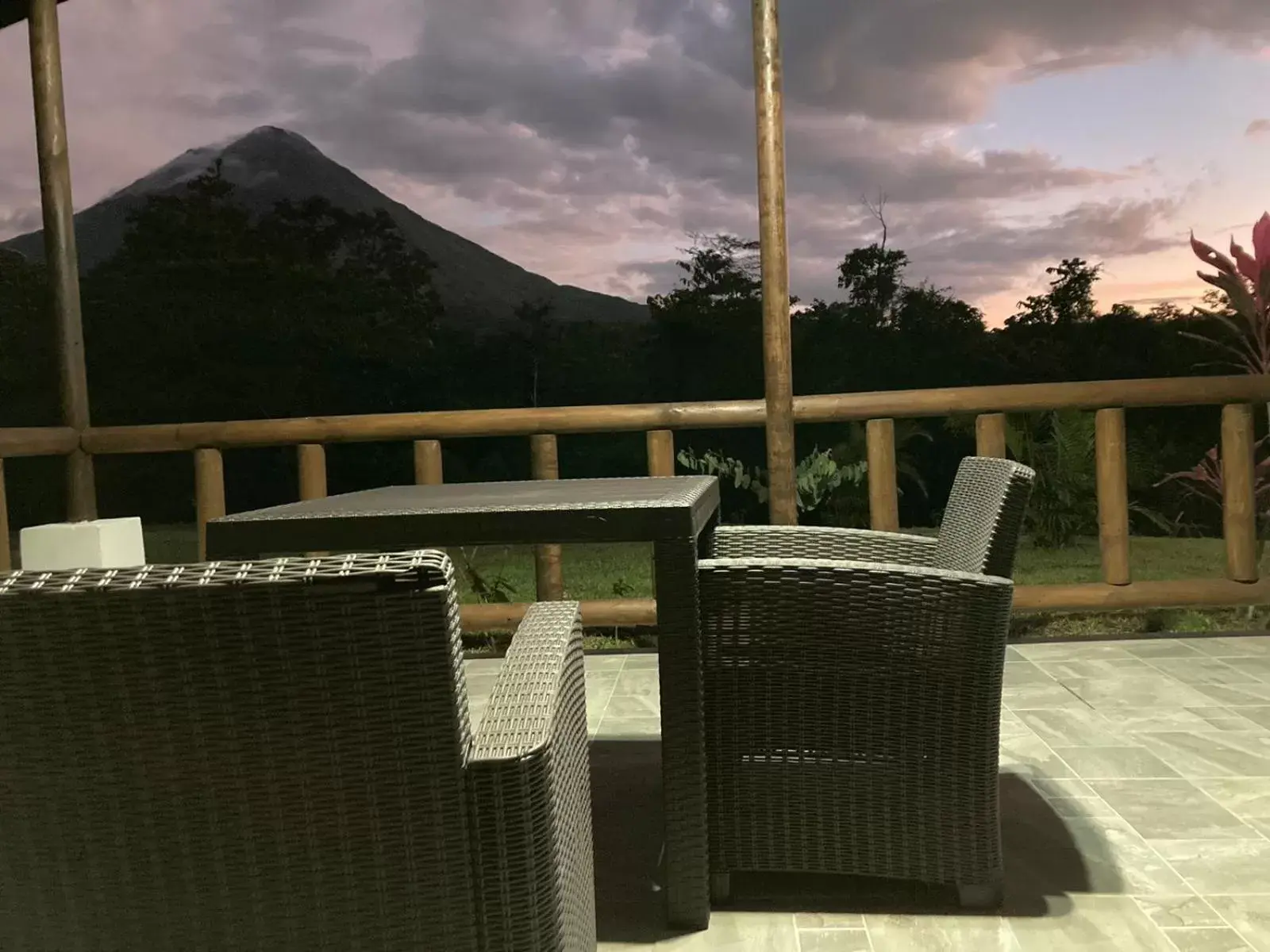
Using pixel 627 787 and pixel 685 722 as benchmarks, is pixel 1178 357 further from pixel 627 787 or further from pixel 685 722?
pixel 685 722

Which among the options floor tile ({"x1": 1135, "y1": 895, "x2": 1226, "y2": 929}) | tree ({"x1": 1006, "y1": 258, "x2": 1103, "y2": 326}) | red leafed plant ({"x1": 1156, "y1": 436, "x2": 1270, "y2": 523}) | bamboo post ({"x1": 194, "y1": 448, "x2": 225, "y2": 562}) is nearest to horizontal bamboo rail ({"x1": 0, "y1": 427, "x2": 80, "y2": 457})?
bamboo post ({"x1": 194, "y1": 448, "x2": 225, "y2": 562})

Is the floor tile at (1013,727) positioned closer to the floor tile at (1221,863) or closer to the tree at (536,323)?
the floor tile at (1221,863)

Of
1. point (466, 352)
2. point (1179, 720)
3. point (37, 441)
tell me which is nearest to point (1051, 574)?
point (1179, 720)

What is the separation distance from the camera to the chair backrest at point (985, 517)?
1712mm

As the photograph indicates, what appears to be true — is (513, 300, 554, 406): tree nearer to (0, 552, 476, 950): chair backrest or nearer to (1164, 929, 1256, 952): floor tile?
(1164, 929, 1256, 952): floor tile

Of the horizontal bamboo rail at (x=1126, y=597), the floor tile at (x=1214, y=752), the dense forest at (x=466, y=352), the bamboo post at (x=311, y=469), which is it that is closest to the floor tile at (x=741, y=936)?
the floor tile at (x=1214, y=752)

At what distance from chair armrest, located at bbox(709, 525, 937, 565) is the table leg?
2.34ft

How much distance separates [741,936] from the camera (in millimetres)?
1564

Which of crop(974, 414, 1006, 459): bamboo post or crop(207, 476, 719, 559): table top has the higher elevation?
crop(974, 414, 1006, 459): bamboo post

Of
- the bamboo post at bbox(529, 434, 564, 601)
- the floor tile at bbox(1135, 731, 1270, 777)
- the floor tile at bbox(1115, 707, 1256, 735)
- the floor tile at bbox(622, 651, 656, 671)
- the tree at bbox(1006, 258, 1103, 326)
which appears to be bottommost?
the floor tile at bbox(622, 651, 656, 671)

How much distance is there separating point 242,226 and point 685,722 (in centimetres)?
1026

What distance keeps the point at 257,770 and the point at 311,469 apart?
2.98 m

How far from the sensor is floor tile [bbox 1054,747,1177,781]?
2.20 m

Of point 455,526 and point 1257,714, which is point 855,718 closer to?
point 455,526
